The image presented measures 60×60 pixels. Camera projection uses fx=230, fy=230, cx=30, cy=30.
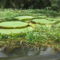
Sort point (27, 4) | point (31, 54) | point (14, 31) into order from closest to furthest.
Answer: point (31, 54)
point (14, 31)
point (27, 4)

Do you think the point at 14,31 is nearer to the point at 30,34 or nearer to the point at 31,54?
the point at 30,34

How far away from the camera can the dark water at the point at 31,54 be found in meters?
2.27

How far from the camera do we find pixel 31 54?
238 centimetres

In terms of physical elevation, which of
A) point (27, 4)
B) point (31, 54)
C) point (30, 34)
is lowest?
point (31, 54)

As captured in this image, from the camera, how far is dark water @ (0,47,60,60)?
7.45 ft

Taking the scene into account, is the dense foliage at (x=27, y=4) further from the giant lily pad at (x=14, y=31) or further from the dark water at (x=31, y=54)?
the dark water at (x=31, y=54)

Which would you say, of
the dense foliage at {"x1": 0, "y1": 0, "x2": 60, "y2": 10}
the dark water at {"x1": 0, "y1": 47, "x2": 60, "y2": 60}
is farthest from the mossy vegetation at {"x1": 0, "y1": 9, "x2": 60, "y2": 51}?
the dense foliage at {"x1": 0, "y1": 0, "x2": 60, "y2": 10}

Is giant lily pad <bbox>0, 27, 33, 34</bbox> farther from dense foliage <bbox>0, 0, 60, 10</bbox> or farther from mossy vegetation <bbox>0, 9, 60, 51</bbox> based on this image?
dense foliage <bbox>0, 0, 60, 10</bbox>

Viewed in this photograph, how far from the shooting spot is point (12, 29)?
3.27 metres

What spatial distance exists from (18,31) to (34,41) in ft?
1.64

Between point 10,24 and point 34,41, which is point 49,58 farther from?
point 10,24

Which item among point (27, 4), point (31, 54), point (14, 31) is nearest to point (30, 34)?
point (14, 31)

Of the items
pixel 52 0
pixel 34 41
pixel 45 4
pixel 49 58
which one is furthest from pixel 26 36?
pixel 45 4

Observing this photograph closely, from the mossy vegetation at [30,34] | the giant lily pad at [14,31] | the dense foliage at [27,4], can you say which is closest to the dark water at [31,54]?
the mossy vegetation at [30,34]
